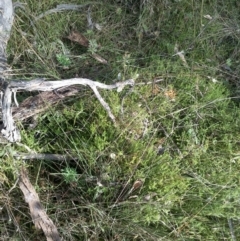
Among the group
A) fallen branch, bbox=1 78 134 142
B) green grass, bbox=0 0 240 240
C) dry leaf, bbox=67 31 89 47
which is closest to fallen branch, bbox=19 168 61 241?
green grass, bbox=0 0 240 240

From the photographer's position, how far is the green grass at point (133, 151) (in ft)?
6.75

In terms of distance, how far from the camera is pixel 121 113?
216 centimetres

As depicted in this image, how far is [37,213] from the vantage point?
202 centimetres

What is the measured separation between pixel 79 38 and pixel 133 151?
3.09 feet

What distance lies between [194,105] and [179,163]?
1.17 feet

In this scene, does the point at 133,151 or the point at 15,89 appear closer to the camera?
the point at 15,89

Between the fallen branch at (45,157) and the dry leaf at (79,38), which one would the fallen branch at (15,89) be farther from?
the dry leaf at (79,38)

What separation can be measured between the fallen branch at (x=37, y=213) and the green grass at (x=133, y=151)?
0.17ft

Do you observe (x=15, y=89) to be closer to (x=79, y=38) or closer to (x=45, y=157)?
(x=45, y=157)

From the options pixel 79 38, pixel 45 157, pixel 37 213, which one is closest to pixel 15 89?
pixel 45 157

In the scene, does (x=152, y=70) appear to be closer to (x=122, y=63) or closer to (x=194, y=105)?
(x=122, y=63)

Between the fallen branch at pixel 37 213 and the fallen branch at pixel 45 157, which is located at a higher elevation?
the fallen branch at pixel 45 157

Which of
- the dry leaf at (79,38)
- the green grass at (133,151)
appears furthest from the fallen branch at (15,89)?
the dry leaf at (79,38)

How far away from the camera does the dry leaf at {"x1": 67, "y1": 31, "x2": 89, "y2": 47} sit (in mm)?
2625
